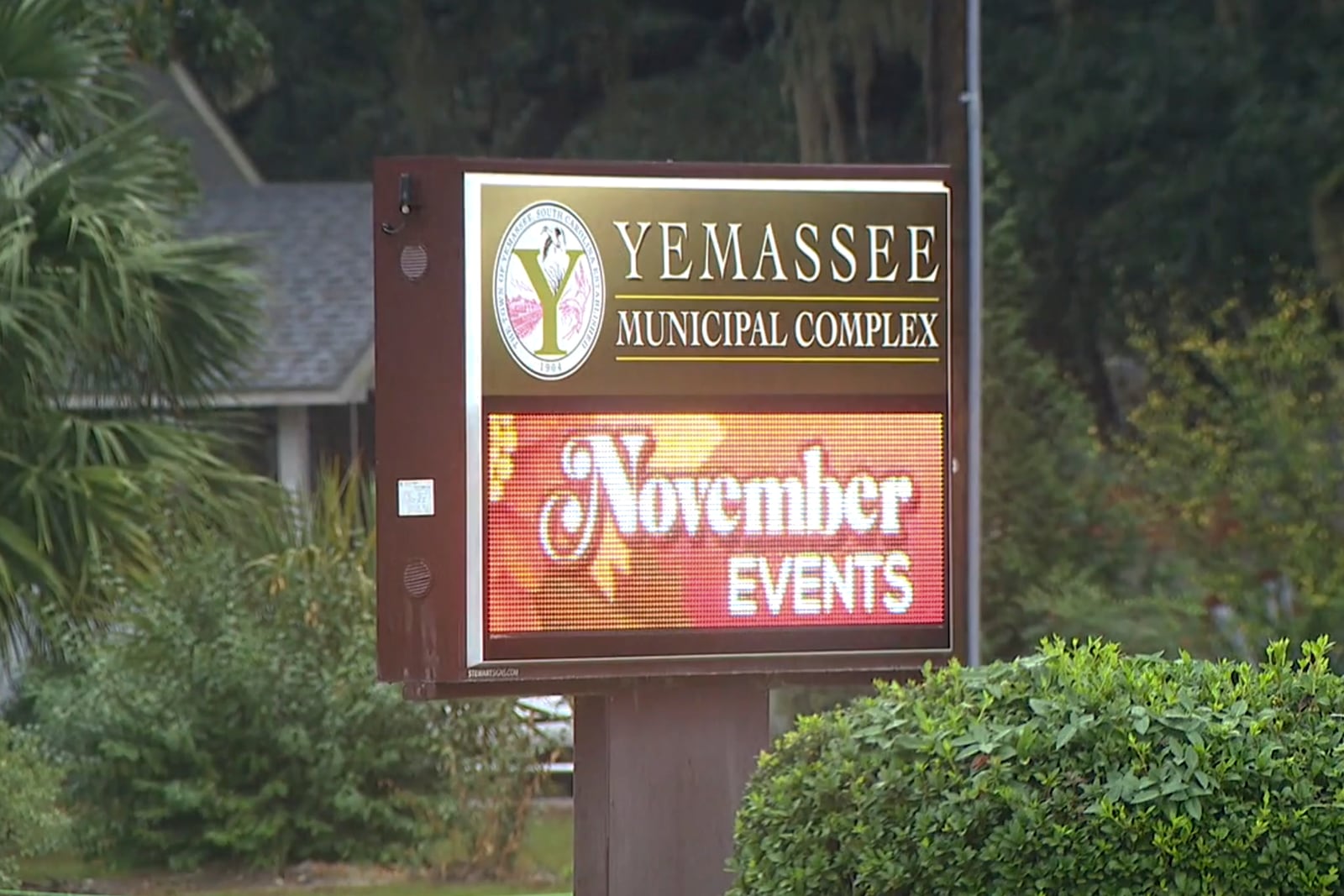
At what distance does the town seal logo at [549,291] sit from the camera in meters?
7.87

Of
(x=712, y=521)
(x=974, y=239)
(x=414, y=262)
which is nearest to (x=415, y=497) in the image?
(x=414, y=262)

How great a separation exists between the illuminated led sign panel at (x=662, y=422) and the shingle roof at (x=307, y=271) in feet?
39.0

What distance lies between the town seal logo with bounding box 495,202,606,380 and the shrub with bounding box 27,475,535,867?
190 inches

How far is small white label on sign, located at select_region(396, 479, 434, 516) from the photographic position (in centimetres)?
778

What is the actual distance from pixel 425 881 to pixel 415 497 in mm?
5425

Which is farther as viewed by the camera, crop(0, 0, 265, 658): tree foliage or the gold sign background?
crop(0, 0, 265, 658): tree foliage

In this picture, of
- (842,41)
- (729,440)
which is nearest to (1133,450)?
(842,41)

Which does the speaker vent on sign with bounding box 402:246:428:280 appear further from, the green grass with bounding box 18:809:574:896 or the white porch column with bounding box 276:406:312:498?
the white porch column with bounding box 276:406:312:498

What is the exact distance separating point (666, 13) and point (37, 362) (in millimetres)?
21121

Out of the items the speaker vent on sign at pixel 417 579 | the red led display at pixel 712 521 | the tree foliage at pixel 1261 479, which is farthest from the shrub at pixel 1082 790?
the tree foliage at pixel 1261 479

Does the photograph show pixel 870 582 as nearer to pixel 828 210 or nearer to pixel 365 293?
pixel 828 210

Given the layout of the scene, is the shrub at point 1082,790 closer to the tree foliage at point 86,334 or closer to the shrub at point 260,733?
the tree foliage at point 86,334

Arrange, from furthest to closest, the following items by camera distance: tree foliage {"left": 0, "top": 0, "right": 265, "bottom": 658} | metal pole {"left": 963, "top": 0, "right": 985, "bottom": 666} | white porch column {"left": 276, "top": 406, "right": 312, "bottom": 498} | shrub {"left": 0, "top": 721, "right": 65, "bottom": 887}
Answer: white porch column {"left": 276, "top": 406, "right": 312, "bottom": 498}
metal pole {"left": 963, "top": 0, "right": 985, "bottom": 666}
tree foliage {"left": 0, "top": 0, "right": 265, "bottom": 658}
shrub {"left": 0, "top": 721, "right": 65, "bottom": 887}

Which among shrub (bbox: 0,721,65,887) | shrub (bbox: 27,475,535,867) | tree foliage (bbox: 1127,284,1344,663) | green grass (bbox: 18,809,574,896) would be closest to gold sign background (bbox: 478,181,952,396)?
green grass (bbox: 18,809,574,896)
